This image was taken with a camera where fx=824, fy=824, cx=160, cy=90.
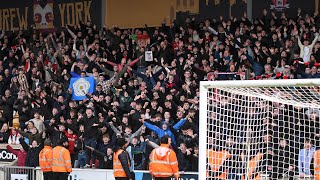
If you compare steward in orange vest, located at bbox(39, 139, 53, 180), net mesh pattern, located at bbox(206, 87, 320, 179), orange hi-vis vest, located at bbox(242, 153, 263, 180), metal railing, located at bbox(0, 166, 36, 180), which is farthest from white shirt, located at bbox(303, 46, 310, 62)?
orange hi-vis vest, located at bbox(242, 153, 263, 180)

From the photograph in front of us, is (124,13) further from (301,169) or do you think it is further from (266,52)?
(301,169)

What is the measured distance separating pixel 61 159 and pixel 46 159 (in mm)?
523

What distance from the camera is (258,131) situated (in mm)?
13594

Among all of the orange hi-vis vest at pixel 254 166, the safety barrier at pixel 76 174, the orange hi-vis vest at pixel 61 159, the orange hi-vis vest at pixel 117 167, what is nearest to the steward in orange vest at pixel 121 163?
the orange hi-vis vest at pixel 117 167

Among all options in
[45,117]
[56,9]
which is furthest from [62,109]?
[56,9]

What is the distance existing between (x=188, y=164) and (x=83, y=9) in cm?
1279

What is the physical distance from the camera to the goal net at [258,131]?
1174 centimetres

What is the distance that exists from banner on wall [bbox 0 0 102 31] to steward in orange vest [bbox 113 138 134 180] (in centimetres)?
1195

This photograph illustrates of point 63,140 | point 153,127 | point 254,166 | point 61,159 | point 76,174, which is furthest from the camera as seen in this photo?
point 63,140

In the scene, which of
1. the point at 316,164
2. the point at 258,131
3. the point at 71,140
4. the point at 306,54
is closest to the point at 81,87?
the point at 71,140

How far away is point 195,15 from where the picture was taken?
26.4 meters

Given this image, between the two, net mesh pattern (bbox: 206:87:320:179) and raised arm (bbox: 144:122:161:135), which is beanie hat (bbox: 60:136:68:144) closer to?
raised arm (bbox: 144:122:161:135)

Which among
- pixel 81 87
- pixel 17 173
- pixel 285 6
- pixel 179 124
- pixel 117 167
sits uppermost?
pixel 285 6

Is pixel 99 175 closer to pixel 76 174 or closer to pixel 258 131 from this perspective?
pixel 76 174
